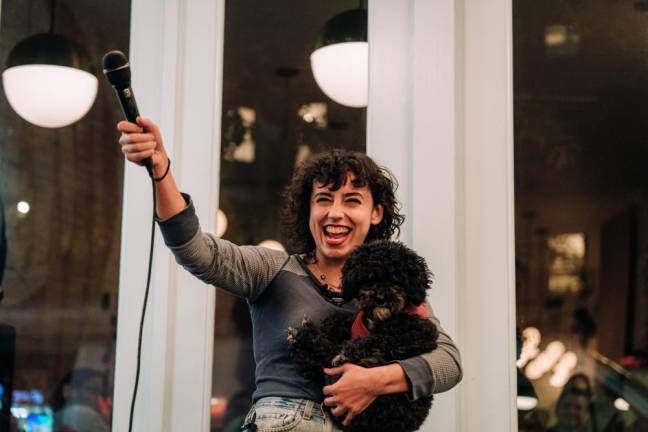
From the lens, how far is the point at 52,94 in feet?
7.01

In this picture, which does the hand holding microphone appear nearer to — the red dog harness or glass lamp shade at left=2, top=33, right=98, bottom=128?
the red dog harness

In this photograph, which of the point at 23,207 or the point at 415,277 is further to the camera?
the point at 23,207

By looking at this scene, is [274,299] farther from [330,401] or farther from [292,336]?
[330,401]

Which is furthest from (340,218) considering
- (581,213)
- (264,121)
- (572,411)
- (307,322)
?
(572,411)

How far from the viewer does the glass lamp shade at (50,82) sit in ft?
7.00

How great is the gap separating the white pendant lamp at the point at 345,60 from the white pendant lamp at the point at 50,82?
638 mm

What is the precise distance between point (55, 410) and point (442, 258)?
1.09 m

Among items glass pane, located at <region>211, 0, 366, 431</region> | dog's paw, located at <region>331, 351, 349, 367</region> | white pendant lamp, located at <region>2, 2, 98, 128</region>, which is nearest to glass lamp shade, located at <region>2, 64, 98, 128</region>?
white pendant lamp, located at <region>2, 2, 98, 128</region>

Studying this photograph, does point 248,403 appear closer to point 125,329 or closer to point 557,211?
point 125,329

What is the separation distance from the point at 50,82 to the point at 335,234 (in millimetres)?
1029

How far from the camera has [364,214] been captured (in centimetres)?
164

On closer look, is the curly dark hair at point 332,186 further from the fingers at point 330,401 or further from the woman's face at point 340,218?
the fingers at point 330,401

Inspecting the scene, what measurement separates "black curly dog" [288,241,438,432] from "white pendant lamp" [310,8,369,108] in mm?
741

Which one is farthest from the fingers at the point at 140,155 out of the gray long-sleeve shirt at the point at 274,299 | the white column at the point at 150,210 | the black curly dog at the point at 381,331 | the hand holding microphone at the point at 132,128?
the white column at the point at 150,210
